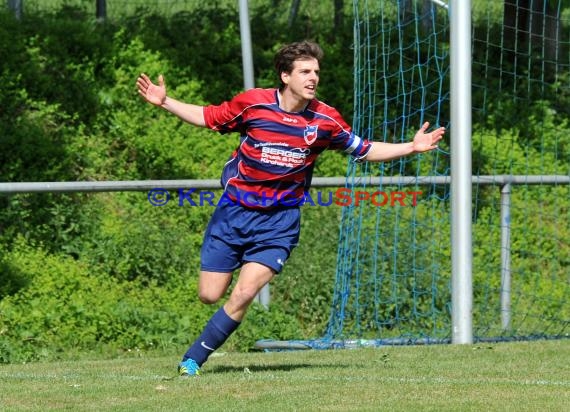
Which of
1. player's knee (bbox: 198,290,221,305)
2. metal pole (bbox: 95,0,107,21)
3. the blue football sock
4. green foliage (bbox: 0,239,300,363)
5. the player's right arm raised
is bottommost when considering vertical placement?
green foliage (bbox: 0,239,300,363)

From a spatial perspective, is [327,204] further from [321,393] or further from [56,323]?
[321,393]

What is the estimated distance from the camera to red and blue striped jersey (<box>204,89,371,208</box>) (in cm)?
786

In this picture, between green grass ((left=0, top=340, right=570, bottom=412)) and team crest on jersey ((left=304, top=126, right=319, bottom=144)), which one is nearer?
green grass ((left=0, top=340, right=570, bottom=412))

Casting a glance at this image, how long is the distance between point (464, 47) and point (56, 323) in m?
4.16

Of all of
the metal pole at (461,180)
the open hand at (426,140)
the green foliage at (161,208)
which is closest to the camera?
the open hand at (426,140)

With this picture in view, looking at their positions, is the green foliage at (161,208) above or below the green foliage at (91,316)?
above

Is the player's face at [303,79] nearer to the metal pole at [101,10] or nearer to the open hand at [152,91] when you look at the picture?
the open hand at [152,91]

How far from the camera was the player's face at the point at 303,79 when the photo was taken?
784 cm

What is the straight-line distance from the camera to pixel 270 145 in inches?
309

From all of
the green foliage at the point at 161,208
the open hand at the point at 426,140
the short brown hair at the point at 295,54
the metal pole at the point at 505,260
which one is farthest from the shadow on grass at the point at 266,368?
the metal pole at the point at 505,260

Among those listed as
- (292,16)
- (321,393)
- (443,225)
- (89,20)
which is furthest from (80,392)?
(292,16)

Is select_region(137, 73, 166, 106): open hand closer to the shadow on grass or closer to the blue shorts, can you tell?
the blue shorts

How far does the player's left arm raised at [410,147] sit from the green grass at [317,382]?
1.44 metres

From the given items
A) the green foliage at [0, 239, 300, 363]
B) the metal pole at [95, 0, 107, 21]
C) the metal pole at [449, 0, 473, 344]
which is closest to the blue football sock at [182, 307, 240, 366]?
the green foliage at [0, 239, 300, 363]
